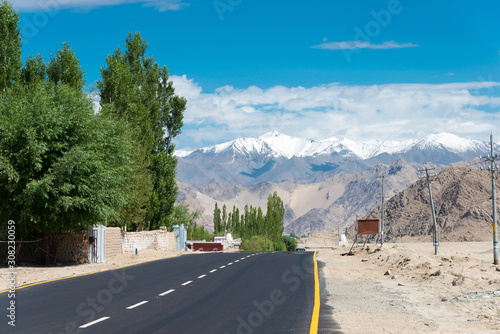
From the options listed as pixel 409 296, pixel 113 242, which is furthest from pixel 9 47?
pixel 409 296

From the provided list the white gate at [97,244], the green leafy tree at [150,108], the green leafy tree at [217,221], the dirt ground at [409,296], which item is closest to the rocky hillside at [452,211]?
the green leafy tree at [217,221]

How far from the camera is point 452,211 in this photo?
164m

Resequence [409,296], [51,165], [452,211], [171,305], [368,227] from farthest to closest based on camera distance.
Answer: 1. [452,211]
2. [368,227]
3. [51,165]
4. [409,296]
5. [171,305]

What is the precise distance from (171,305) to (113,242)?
76.0 feet

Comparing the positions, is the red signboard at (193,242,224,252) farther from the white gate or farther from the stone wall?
the white gate

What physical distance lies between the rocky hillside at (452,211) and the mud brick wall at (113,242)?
118 m

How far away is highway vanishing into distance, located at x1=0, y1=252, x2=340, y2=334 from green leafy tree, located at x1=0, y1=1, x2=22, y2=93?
15.7 metres

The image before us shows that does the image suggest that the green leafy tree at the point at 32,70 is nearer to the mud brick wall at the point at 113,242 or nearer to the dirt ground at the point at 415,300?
the mud brick wall at the point at 113,242

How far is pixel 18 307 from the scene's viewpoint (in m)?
14.0

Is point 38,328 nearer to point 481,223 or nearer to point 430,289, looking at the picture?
point 430,289

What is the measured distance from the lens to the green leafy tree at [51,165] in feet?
85.9

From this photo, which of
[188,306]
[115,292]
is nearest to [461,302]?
[188,306]

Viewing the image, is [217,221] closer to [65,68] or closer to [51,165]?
[65,68]

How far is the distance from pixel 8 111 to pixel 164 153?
20.4m
